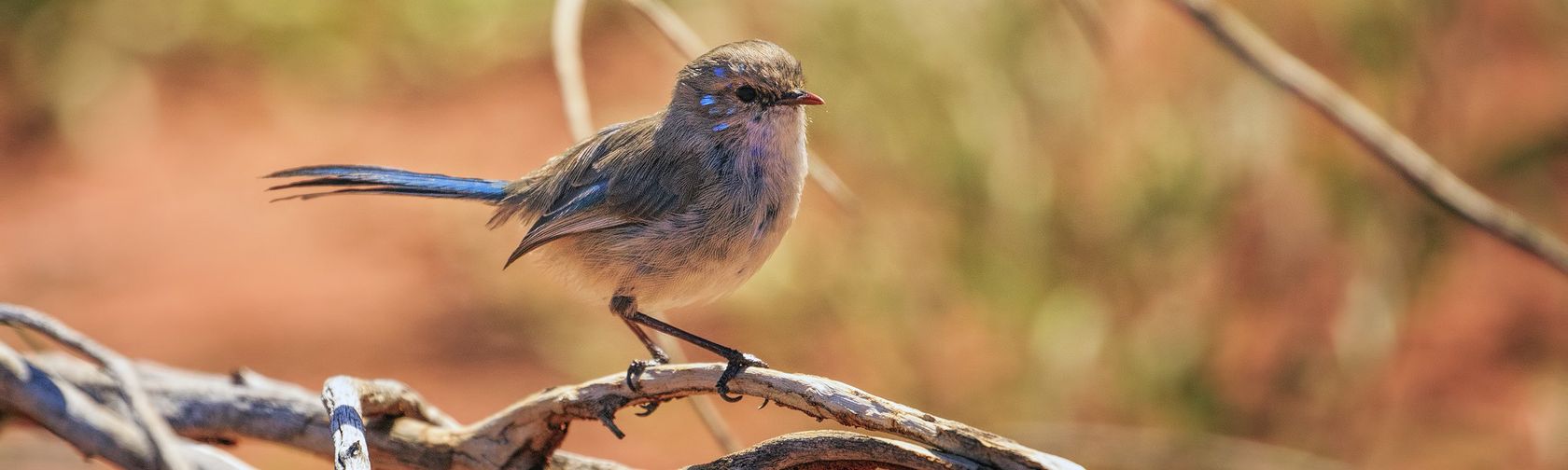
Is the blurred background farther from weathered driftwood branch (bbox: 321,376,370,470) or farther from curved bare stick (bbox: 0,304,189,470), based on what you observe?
weathered driftwood branch (bbox: 321,376,370,470)

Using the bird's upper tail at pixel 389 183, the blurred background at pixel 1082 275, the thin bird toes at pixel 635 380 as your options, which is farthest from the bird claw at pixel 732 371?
the blurred background at pixel 1082 275

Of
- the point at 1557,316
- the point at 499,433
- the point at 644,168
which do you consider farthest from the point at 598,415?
the point at 1557,316

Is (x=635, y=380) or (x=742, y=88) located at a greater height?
(x=742, y=88)

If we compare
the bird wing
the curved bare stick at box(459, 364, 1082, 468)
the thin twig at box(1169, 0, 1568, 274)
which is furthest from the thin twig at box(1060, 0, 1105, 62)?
the curved bare stick at box(459, 364, 1082, 468)

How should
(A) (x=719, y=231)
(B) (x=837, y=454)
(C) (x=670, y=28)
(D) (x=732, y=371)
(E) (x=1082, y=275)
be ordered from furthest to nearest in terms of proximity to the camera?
(E) (x=1082, y=275)
(C) (x=670, y=28)
(A) (x=719, y=231)
(D) (x=732, y=371)
(B) (x=837, y=454)

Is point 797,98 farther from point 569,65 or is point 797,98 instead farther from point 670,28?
point 569,65

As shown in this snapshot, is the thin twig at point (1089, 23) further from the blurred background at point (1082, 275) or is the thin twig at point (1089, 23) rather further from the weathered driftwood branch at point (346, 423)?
the weathered driftwood branch at point (346, 423)

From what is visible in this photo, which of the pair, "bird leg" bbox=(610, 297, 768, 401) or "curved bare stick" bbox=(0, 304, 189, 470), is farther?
"curved bare stick" bbox=(0, 304, 189, 470)

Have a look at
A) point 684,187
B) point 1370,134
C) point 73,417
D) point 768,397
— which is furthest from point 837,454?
point 1370,134
